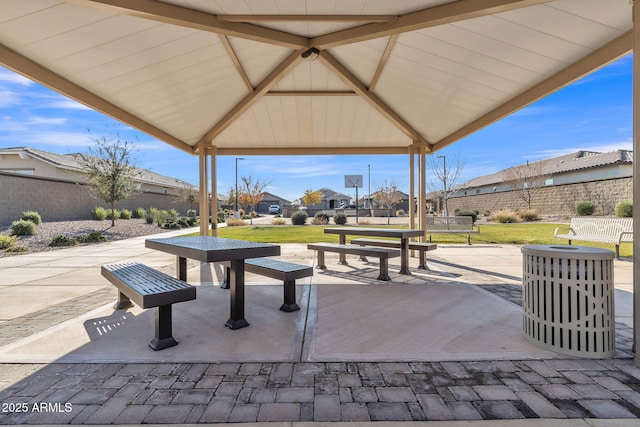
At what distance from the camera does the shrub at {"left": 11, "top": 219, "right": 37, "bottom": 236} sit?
11.7m

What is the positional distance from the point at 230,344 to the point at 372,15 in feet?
14.4

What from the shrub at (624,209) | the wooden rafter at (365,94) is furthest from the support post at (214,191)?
the shrub at (624,209)

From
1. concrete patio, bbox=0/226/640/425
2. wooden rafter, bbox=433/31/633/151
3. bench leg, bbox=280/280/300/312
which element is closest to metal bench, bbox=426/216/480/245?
wooden rafter, bbox=433/31/633/151

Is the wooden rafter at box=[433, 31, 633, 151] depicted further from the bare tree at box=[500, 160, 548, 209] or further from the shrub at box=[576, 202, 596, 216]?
the bare tree at box=[500, 160, 548, 209]

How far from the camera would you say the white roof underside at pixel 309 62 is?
11.2ft

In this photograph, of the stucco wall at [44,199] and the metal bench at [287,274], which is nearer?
the metal bench at [287,274]

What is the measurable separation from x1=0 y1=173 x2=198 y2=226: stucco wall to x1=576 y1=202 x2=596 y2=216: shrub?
3098 cm

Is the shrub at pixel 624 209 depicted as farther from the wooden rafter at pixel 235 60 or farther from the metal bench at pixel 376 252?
the wooden rafter at pixel 235 60

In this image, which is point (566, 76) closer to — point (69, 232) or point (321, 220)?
point (69, 232)

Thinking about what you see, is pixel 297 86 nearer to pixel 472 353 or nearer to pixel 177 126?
pixel 177 126

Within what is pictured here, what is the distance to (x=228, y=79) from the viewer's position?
5.87 meters

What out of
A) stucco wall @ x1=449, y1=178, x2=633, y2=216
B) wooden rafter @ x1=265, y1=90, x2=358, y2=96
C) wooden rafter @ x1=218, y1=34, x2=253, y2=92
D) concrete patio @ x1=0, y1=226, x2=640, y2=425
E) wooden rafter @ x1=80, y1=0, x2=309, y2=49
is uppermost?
wooden rafter @ x1=265, y1=90, x2=358, y2=96

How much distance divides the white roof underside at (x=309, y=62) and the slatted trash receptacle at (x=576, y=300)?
8.49 feet

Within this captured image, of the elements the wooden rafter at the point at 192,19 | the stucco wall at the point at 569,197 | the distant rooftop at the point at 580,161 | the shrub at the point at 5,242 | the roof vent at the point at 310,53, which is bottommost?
the shrub at the point at 5,242
